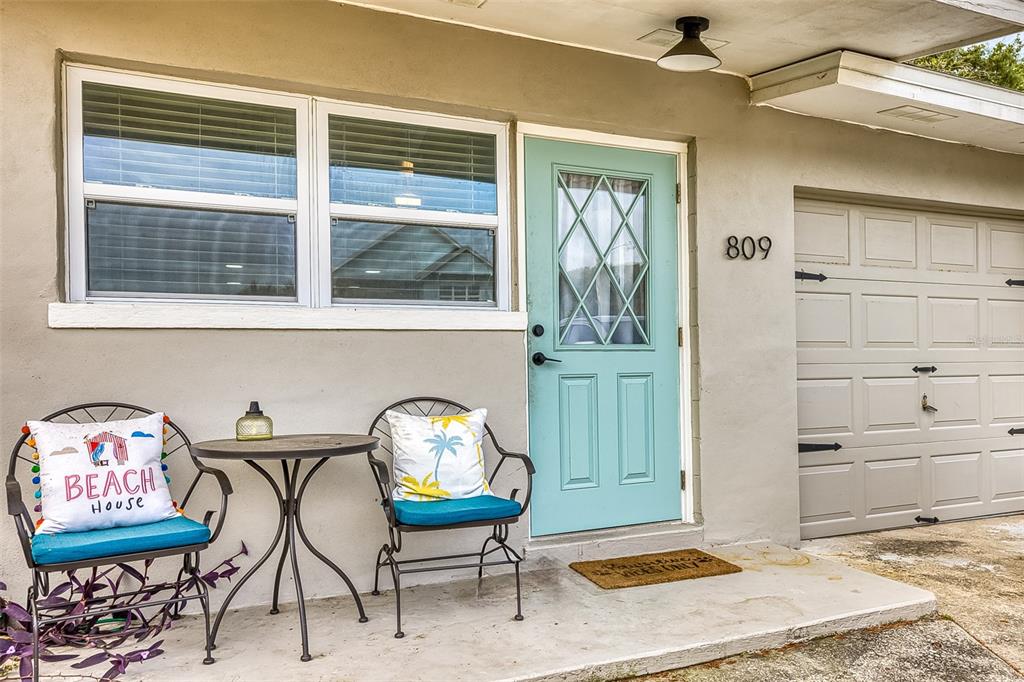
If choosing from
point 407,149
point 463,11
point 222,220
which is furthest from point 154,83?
point 463,11

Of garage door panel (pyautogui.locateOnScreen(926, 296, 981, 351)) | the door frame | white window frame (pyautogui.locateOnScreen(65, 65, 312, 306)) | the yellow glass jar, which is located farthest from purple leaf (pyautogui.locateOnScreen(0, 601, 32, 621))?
garage door panel (pyautogui.locateOnScreen(926, 296, 981, 351))

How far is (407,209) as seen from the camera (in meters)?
3.56

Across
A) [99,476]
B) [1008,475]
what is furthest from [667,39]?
[1008,475]

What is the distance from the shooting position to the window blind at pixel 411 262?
345 cm

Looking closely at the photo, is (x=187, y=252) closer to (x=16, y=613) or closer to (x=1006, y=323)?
(x=16, y=613)

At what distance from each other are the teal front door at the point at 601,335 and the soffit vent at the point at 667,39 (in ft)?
1.84

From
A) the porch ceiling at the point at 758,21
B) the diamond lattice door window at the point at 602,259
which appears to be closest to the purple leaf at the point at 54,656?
the diamond lattice door window at the point at 602,259

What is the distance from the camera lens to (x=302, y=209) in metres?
3.34

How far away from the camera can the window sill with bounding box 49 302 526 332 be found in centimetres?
293

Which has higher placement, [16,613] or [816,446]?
[816,446]

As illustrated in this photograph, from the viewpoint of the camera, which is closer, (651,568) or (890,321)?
(651,568)

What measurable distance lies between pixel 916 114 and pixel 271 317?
12.1ft

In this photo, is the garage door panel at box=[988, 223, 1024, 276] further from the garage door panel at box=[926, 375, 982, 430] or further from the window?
the window

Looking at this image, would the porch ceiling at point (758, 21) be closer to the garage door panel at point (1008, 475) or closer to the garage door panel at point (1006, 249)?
the garage door panel at point (1006, 249)
